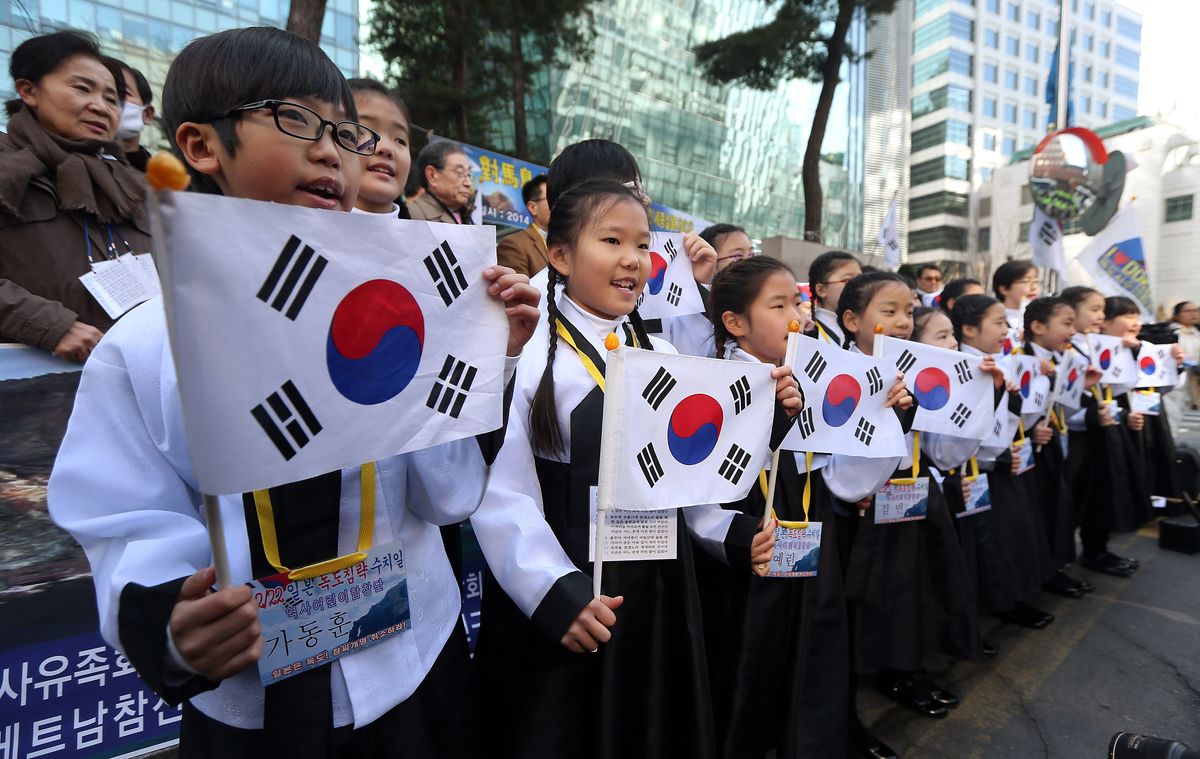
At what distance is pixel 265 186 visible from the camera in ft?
3.34

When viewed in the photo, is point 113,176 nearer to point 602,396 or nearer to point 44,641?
point 44,641

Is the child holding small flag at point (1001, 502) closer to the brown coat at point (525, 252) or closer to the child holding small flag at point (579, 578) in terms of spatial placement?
the child holding small flag at point (579, 578)

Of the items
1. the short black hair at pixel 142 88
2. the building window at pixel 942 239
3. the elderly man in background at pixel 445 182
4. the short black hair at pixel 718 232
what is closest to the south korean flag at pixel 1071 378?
the short black hair at pixel 718 232

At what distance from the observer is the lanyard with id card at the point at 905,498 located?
8.29ft

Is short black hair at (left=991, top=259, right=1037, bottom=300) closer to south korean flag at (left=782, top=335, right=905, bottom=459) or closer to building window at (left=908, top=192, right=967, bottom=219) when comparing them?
south korean flag at (left=782, top=335, right=905, bottom=459)

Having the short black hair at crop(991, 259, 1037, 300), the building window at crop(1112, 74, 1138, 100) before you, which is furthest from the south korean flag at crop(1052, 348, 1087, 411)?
the building window at crop(1112, 74, 1138, 100)

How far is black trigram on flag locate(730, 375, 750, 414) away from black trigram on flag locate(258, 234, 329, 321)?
3.47 feet

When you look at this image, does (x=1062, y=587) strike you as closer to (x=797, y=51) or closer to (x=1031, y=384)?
(x=1031, y=384)

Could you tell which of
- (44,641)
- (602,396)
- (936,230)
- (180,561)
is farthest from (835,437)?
(936,230)

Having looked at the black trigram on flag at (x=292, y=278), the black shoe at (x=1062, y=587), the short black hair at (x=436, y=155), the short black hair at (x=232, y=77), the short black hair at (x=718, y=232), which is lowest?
the black shoe at (x=1062, y=587)

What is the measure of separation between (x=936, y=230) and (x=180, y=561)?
52.5 metres

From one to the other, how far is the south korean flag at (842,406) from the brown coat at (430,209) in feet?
8.10

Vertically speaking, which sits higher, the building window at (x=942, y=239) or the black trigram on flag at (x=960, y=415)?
the building window at (x=942, y=239)

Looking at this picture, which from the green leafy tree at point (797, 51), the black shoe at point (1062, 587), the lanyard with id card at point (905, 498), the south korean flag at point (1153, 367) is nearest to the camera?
the lanyard with id card at point (905, 498)
